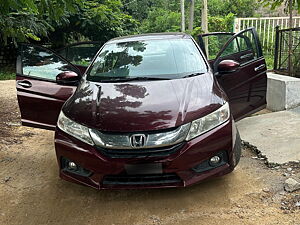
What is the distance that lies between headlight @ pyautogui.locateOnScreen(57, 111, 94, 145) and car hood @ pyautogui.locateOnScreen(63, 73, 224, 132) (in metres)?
0.04

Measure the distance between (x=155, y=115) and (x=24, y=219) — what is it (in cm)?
149

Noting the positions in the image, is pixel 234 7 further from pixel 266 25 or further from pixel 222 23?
pixel 266 25

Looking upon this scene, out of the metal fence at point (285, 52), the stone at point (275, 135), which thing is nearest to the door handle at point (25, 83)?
the stone at point (275, 135)

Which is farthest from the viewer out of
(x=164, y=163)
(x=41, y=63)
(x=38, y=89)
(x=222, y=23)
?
(x=222, y=23)

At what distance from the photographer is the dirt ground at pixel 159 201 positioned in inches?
105

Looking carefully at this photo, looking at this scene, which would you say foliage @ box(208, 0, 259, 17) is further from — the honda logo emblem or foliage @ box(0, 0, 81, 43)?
the honda logo emblem

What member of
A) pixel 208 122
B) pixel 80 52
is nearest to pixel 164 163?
pixel 208 122

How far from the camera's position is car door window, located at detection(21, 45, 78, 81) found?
162 inches

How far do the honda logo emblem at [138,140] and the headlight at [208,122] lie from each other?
0.36 meters

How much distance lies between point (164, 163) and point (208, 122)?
0.53 m

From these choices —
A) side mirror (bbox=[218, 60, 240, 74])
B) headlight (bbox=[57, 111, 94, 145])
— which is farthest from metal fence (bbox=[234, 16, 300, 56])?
headlight (bbox=[57, 111, 94, 145])

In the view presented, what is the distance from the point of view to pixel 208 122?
2736 mm

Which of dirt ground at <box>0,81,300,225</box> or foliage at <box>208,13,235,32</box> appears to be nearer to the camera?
dirt ground at <box>0,81,300,225</box>

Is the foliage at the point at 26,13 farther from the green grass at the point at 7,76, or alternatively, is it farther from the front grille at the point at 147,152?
the green grass at the point at 7,76
